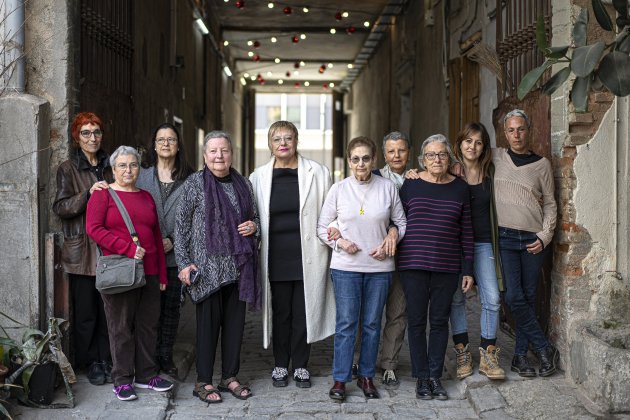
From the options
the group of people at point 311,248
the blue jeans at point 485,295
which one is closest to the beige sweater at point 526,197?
the group of people at point 311,248

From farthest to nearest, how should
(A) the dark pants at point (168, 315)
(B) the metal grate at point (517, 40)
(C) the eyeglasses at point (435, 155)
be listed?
(B) the metal grate at point (517, 40), (A) the dark pants at point (168, 315), (C) the eyeglasses at point (435, 155)

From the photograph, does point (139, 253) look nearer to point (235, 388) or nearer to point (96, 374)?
point (96, 374)

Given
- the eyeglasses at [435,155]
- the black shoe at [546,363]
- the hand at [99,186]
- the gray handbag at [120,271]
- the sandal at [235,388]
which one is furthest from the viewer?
the black shoe at [546,363]

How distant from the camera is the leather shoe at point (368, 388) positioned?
17.9ft

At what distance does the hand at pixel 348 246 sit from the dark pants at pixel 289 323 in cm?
52

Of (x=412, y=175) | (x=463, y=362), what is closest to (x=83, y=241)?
(x=412, y=175)

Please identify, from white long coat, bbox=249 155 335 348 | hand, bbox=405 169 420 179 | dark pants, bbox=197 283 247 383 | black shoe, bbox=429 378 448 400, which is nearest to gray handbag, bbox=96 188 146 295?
dark pants, bbox=197 283 247 383

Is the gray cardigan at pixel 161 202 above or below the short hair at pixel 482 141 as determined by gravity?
below

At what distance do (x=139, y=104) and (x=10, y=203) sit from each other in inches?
146

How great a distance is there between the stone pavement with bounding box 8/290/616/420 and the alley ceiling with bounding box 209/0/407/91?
10215 millimetres

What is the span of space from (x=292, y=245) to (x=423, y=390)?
1326mm

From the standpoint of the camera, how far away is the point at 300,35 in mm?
18688

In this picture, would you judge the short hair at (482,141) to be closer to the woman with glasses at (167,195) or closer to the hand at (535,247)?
the hand at (535,247)

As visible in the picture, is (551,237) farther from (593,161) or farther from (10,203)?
(10,203)
